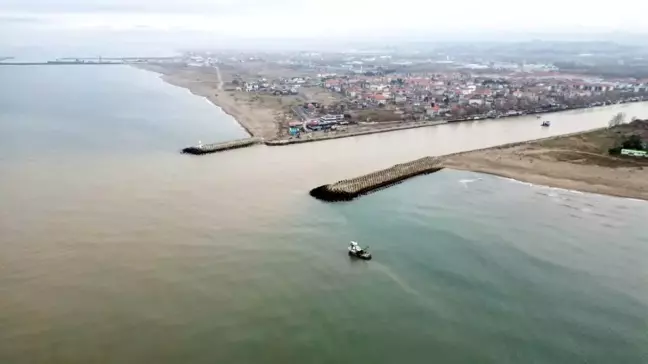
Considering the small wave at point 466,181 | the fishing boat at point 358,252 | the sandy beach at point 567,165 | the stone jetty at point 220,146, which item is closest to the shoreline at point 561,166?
the sandy beach at point 567,165

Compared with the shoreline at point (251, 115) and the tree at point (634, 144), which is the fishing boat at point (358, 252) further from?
the tree at point (634, 144)

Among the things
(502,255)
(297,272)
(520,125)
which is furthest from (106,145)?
(520,125)

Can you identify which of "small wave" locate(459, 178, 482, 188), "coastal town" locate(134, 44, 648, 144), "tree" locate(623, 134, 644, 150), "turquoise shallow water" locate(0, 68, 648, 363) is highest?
"coastal town" locate(134, 44, 648, 144)

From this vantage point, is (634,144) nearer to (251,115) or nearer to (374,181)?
(374,181)

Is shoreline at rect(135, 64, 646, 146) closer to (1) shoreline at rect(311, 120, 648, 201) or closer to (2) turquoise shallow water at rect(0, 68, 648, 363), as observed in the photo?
(2) turquoise shallow water at rect(0, 68, 648, 363)

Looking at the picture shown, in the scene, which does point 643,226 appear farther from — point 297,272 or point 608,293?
point 297,272

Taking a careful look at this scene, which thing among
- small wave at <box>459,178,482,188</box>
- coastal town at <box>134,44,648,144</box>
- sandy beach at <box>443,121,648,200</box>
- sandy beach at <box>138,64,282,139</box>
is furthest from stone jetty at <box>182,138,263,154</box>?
small wave at <box>459,178,482,188</box>
